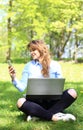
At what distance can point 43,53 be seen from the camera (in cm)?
670

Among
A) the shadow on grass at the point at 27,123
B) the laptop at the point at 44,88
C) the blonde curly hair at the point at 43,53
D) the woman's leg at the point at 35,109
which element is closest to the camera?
the shadow on grass at the point at 27,123

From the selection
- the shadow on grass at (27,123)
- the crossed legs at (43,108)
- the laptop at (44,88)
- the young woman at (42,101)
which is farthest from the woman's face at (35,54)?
the shadow on grass at (27,123)

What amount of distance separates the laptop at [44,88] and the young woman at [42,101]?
0.18 meters

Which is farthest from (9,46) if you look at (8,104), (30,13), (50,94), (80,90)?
(50,94)

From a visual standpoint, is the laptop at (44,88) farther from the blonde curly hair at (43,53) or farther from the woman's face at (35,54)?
the woman's face at (35,54)

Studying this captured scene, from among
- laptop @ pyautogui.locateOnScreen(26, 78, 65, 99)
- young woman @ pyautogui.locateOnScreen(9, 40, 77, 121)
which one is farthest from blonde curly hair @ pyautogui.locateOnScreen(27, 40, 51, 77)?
laptop @ pyautogui.locateOnScreen(26, 78, 65, 99)

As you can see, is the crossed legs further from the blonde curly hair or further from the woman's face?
the woman's face

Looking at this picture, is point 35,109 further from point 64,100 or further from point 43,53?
point 43,53

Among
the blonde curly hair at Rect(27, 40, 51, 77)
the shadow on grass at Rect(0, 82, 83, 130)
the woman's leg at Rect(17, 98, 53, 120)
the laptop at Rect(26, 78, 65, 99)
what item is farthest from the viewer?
the blonde curly hair at Rect(27, 40, 51, 77)

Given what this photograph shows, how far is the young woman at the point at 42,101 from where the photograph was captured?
6559 mm

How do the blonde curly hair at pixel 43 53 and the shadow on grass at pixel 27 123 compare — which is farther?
the blonde curly hair at pixel 43 53

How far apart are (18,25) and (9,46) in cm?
440

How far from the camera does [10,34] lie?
30.7 meters

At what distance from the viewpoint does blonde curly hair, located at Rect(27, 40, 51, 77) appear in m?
6.67
